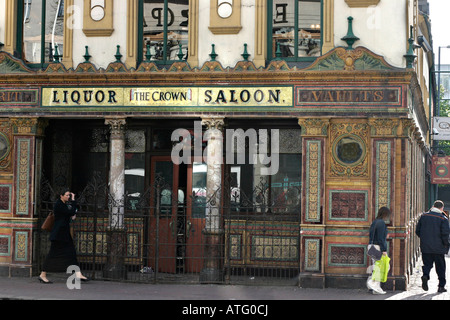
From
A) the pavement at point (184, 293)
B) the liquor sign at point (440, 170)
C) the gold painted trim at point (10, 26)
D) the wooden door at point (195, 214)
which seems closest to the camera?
the pavement at point (184, 293)

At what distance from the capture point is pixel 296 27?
619 inches

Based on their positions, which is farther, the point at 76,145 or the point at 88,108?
the point at 76,145

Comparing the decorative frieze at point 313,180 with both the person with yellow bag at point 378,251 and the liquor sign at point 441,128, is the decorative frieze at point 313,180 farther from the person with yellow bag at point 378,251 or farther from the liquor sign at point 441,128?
the liquor sign at point 441,128

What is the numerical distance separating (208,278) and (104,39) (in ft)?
17.9

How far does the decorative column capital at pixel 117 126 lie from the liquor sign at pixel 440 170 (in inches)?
699

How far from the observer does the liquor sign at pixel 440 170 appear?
30272 mm

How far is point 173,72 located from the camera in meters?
15.5

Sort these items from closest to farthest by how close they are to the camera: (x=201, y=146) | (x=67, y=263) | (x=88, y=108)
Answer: (x=67, y=263) → (x=88, y=108) → (x=201, y=146)

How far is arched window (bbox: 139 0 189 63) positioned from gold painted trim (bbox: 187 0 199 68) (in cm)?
32

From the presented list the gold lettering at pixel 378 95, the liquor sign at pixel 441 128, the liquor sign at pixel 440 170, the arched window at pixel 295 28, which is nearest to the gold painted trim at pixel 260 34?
the arched window at pixel 295 28

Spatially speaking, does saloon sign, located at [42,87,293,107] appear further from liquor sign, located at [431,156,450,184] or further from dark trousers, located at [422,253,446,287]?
liquor sign, located at [431,156,450,184]

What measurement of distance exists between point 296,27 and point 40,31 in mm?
5609

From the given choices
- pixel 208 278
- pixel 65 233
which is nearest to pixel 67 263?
pixel 65 233
